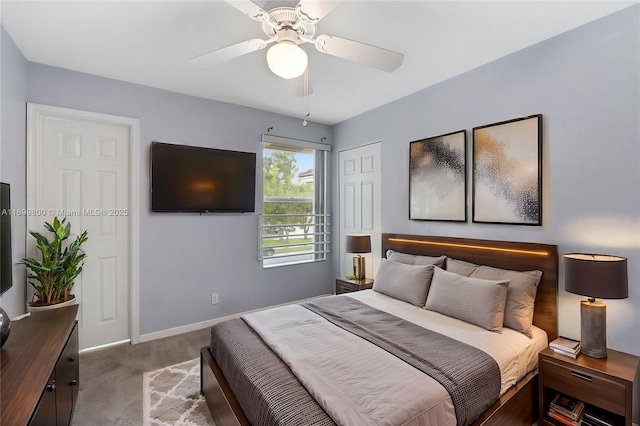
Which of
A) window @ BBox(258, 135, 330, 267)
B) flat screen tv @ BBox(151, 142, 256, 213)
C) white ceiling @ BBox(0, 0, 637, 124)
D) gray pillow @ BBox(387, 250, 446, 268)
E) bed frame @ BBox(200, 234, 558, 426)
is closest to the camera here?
bed frame @ BBox(200, 234, 558, 426)

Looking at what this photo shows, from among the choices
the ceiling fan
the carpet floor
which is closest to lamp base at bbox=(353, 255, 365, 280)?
the carpet floor

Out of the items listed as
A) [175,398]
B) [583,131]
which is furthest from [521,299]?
[175,398]

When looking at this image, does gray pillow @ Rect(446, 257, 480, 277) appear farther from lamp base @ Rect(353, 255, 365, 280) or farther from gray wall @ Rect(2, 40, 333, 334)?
gray wall @ Rect(2, 40, 333, 334)

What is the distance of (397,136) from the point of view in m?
3.59

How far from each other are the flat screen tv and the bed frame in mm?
1731

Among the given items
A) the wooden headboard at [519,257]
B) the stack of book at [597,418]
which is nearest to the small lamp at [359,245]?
the wooden headboard at [519,257]

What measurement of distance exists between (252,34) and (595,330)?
3092mm

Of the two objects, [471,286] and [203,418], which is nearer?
[203,418]

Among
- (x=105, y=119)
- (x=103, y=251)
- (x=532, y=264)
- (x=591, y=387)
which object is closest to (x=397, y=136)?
(x=532, y=264)

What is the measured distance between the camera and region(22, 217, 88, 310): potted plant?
8.22 feet

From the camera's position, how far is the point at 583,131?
7.10 ft

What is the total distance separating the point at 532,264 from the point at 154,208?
11.8 ft

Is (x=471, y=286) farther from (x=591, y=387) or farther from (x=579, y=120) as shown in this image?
(x=579, y=120)

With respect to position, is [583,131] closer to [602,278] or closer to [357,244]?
[602,278]
